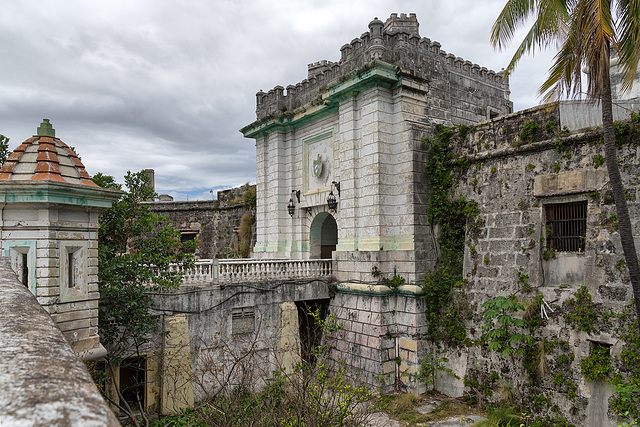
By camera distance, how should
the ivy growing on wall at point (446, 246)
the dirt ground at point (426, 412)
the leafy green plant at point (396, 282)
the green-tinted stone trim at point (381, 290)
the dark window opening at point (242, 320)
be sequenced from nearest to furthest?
1. the dirt ground at point (426, 412)
2. the ivy growing on wall at point (446, 246)
3. the green-tinted stone trim at point (381, 290)
4. the dark window opening at point (242, 320)
5. the leafy green plant at point (396, 282)

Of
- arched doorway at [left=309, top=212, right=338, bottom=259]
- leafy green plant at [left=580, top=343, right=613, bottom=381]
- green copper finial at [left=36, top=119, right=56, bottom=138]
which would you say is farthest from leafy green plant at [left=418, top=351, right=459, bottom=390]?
green copper finial at [left=36, top=119, right=56, bottom=138]

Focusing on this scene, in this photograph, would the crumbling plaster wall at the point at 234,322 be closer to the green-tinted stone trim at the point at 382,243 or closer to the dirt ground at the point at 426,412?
the green-tinted stone trim at the point at 382,243

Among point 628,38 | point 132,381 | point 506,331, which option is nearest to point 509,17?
point 628,38

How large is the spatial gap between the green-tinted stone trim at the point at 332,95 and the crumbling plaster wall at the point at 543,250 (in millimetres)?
2781

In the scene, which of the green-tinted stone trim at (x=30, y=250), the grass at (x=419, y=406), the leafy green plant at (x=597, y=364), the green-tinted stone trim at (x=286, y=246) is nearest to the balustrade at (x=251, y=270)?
the green-tinted stone trim at (x=286, y=246)

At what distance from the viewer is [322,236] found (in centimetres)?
1577

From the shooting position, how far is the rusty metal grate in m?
8.71

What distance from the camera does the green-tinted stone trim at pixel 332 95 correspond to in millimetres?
11180

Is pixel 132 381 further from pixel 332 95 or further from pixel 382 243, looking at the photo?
pixel 332 95

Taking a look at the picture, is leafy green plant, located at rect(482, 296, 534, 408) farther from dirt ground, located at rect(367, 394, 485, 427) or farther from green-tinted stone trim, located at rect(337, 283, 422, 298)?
green-tinted stone trim, located at rect(337, 283, 422, 298)

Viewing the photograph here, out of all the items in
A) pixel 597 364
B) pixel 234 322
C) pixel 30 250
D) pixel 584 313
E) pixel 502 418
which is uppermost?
pixel 30 250

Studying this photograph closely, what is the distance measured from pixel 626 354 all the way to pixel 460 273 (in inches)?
153

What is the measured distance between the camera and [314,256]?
14.6 meters

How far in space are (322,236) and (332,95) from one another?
5.56 meters
